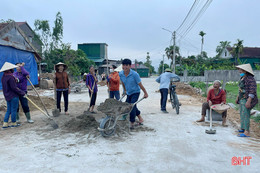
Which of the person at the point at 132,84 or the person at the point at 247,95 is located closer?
the person at the point at 247,95

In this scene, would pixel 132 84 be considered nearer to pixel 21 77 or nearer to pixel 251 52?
pixel 21 77

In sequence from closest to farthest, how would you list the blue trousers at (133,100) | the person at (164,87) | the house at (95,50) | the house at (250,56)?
the blue trousers at (133,100), the person at (164,87), the house at (250,56), the house at (95,50)

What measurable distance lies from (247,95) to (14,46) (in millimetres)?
10646

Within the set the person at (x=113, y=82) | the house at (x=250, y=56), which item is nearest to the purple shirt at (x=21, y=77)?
the person at (x=113, y=82)

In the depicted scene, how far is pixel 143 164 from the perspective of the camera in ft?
→ 10.1

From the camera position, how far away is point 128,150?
11.8ft

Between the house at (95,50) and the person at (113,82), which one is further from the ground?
the house at (95,50)

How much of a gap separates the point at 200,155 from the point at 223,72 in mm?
8402

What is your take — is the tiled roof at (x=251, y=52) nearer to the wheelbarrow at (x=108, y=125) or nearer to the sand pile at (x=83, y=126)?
the sand pile at (x=83, y=126)

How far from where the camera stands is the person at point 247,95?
4.20 m

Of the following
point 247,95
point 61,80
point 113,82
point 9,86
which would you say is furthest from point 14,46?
point 247,95

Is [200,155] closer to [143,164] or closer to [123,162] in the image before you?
[143,164]

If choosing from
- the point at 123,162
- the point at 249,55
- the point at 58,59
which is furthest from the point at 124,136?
the point at 249,55

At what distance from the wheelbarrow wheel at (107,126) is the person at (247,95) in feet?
9.54
